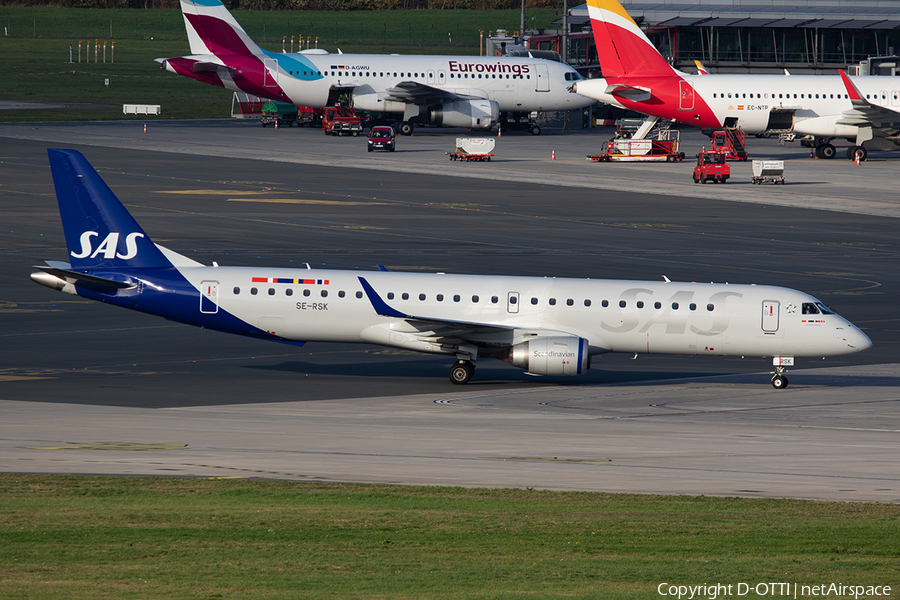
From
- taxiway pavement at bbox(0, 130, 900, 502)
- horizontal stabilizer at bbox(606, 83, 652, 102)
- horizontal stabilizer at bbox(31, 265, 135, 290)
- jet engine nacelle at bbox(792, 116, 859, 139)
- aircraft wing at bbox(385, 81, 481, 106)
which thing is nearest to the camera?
taxiway pavement at bbox(0, 130, 900, 502)

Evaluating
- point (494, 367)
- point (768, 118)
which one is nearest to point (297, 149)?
point (768, 118)

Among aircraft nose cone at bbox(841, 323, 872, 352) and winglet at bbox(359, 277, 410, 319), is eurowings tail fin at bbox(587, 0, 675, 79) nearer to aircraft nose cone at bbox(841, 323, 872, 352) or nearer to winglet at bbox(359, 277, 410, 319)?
aircraft nose cone at bbox(841, 323, 872, 352)

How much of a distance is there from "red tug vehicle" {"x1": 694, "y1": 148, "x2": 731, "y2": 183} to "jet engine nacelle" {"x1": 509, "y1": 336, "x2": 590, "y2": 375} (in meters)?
50.7

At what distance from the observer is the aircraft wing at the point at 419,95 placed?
106 m

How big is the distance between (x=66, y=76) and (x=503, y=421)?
157343mm

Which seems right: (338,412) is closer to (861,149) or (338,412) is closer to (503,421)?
(503,421)

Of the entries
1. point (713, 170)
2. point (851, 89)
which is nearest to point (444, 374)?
point (713, 170)

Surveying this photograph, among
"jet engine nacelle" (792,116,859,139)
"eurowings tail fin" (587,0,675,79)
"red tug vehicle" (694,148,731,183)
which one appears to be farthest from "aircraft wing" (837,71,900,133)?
"red tug vehicle" (694,148,731,183)

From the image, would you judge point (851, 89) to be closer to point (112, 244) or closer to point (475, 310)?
point (475, 310)

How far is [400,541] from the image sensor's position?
56.8ft

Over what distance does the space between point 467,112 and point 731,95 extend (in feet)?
81.2

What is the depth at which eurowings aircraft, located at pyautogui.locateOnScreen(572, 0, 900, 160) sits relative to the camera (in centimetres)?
9388

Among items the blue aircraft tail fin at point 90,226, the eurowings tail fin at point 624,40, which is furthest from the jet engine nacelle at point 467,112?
the blue aircraft tail fin at point 90,226

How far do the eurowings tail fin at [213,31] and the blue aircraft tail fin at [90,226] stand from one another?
7220cm
